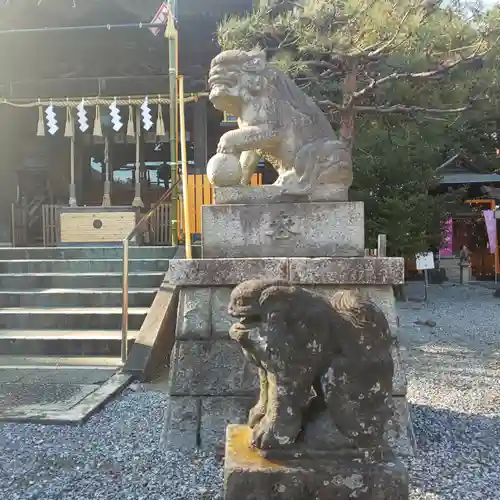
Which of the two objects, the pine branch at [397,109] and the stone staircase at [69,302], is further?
the pine branch at [397,109]

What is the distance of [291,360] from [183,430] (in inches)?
52.3

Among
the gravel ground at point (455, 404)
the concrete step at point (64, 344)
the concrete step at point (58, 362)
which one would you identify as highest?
the concrete step at point (64, 344)

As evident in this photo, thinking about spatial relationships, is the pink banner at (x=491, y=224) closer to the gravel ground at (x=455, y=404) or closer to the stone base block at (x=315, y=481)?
the gravel ground at (x=455, y=404)

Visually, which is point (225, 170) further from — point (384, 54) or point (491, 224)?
point (491, 224)

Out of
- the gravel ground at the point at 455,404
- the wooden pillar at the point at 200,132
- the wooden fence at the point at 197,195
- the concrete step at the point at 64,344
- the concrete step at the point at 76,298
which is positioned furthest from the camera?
the wooden pillar at the point at 200,132

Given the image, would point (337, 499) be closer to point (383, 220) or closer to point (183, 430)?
point (183, 430)

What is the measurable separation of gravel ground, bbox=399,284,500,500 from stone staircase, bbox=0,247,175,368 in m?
2.94

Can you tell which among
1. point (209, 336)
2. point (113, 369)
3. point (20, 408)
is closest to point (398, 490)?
point (209, 336)

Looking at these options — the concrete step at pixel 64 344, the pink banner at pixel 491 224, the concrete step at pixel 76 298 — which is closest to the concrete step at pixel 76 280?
the concrete step at pixel 76 298

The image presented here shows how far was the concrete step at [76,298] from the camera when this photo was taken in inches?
237

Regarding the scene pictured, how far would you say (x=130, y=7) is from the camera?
A: 35.1ft

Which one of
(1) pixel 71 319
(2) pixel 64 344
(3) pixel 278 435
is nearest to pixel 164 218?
(1) pixel 71 319

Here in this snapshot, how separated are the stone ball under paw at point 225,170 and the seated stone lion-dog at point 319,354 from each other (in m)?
1.37

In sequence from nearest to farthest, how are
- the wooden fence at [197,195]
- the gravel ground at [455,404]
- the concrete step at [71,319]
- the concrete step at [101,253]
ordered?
the gravel ground at [455,404] → the concrete step at [71,319] → the concrete step at [101,253] → the wooden fence at [197,195]
